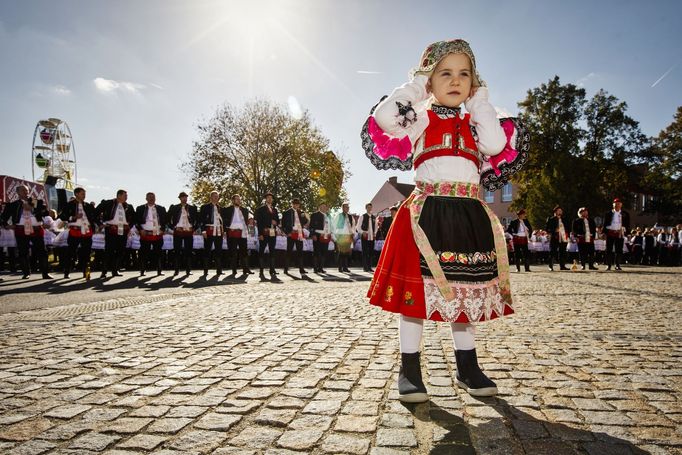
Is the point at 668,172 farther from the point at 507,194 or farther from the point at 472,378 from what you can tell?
the point at 472,378

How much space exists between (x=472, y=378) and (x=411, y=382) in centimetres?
38

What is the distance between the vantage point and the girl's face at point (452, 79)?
274cm

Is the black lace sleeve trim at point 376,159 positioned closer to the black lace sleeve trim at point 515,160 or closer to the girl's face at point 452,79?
the girl's face at point 452,79

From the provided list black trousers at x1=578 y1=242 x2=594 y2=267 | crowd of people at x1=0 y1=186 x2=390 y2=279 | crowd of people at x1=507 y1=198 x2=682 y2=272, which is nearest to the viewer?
crowd of people at x1=0 y1=186 x2=390 y2=279

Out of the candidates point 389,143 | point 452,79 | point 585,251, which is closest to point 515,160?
point 452,79

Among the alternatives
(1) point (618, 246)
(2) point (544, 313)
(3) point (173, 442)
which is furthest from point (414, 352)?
(1) point (618, 246)

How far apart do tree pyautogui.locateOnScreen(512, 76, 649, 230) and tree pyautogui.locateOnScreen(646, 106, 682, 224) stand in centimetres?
304

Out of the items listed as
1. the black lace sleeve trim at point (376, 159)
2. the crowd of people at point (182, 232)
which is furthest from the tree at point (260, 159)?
the black lace sleeve trim at point (376, 159)

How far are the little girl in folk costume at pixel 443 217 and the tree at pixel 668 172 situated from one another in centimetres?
4708

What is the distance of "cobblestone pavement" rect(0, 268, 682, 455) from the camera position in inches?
77.4

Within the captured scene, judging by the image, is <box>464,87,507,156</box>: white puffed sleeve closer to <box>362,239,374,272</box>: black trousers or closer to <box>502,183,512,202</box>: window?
<box>362,239,374,272</box>: black trousers

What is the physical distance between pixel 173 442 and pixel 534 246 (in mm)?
24543

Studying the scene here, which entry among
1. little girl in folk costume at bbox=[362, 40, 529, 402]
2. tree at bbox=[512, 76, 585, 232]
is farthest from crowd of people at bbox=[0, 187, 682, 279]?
tree at bbox=[512, 76, 585, 232]

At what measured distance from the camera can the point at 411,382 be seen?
2504 millimetres
